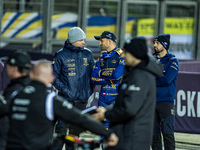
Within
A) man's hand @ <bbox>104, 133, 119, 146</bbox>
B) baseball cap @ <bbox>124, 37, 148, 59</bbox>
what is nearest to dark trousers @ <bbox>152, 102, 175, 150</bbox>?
baseball cap @ <bbox>124, 37, 148, 59</bbox>

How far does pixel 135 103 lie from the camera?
4.71 meters

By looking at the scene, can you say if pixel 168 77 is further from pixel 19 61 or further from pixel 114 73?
pixel 19 61

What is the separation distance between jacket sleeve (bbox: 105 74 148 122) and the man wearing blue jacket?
2936 mm

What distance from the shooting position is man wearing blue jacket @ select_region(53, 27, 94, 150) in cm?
773

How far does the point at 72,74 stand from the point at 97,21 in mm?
12593

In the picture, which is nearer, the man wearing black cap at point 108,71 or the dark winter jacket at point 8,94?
the dark winter jacket at point 8,94

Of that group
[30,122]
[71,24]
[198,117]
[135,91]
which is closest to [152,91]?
[135,91]

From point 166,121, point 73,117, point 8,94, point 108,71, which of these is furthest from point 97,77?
point 73,117

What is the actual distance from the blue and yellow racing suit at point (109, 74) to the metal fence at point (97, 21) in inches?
498

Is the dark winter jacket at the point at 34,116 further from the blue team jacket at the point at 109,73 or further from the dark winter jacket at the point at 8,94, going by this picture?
the blue team jacket at the point at 109,73

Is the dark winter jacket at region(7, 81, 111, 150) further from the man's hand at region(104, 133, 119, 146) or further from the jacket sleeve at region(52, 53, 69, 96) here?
the jacket sleeve at region(52, 53, 69, 96)

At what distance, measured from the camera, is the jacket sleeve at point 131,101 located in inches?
185

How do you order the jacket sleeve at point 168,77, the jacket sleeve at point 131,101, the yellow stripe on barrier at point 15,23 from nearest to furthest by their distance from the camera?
the jacket sleeve at point 131,101, the jacket sleeve at point 168,77, the yellow stripe on barrier at point 15,23

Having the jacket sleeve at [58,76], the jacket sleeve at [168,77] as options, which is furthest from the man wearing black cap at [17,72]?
the jacket sleeve at [168,77]
